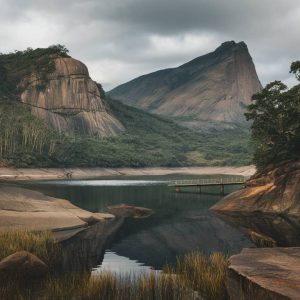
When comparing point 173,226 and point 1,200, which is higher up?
point 1,200

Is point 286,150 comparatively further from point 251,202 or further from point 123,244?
point 123,244

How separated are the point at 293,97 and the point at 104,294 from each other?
56.1m

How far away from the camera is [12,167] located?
145625mm

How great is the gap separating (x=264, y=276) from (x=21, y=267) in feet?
38.3

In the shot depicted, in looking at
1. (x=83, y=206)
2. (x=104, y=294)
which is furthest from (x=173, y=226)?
(x=104, y=294)

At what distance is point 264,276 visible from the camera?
659 inches

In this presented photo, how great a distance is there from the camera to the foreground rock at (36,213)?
38.4 metres

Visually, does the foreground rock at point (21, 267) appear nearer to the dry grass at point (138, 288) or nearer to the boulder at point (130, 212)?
the dry grass at point (138, 288)

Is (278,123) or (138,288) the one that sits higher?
(278,123)

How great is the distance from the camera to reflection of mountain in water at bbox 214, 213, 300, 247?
36.5 m

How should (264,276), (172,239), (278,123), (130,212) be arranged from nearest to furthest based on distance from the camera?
(264,276) < (172,239) < (130,212) < (278,123)

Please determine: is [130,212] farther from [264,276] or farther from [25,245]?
[264,276]

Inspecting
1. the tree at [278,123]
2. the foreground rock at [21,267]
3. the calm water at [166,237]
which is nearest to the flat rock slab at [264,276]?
the calm water at [166,237]

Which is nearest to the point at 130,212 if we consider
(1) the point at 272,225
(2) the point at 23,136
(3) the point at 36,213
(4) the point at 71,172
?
(3) the point at 36,213
